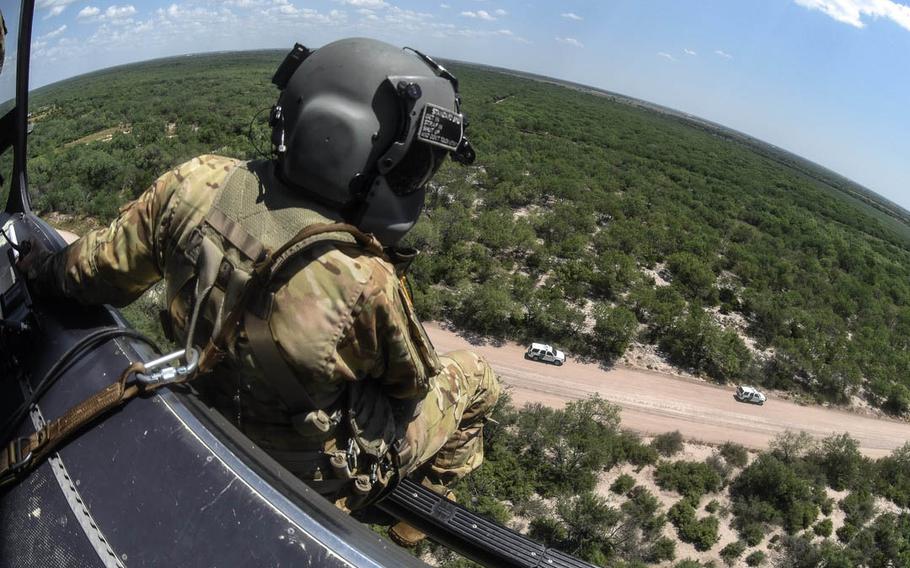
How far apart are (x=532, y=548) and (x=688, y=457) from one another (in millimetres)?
15337

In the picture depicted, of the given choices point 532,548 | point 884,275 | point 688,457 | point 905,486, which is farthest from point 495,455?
point 884,275

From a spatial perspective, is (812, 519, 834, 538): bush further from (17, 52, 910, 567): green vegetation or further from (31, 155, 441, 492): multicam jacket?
(31, 155, 441, 492): multicam jacket

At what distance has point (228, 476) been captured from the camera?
3.95 feet

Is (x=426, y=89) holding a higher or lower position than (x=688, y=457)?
higher

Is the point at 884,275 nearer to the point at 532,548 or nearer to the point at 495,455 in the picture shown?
the point at 495,455

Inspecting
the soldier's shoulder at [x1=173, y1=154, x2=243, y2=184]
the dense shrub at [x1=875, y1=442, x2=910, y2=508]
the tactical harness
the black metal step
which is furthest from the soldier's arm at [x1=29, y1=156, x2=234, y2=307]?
the dense shrub at [x1=875, y1=442, x2=910, y2=508]

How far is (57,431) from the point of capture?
49.7 inches

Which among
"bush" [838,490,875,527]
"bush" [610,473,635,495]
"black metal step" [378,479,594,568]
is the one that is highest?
"black metal step" [378,479,594,568]

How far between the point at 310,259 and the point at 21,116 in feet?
4.93

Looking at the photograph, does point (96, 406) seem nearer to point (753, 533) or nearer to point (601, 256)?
point (753, 533)

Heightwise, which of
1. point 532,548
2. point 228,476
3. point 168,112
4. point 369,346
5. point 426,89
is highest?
point 426,89

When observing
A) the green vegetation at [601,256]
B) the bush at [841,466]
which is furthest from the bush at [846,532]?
the green vegetation at [601,256]

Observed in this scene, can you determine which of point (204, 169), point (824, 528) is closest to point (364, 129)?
point (204, 169)

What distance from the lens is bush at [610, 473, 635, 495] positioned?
45.4 feet
